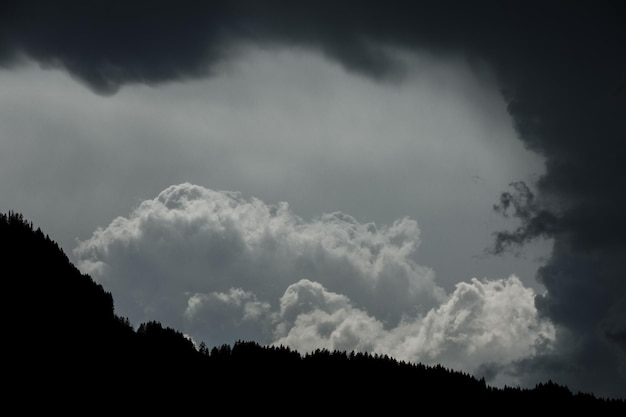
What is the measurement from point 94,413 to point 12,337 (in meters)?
→ 27.8

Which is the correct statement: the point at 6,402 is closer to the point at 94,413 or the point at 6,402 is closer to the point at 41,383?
the point at 41,383

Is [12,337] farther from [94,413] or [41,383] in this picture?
[94,413]

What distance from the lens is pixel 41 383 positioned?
191000 millimetres

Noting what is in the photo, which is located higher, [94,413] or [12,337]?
[12,337]

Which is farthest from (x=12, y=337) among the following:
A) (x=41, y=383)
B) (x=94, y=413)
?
(x=94, y=413)

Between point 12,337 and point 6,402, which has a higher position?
point 12,337

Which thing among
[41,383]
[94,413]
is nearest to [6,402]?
[41,383]

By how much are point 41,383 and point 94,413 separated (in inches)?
649

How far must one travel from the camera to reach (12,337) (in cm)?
19775

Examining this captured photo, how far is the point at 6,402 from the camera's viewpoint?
17962 cm

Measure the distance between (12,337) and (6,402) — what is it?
877 inches

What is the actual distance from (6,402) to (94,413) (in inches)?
1018

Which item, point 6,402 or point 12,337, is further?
point 12,337
